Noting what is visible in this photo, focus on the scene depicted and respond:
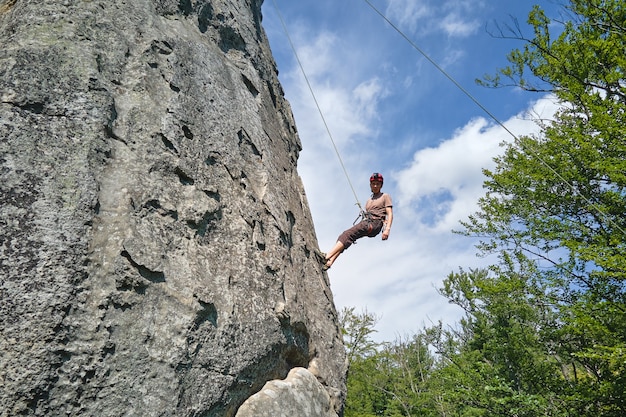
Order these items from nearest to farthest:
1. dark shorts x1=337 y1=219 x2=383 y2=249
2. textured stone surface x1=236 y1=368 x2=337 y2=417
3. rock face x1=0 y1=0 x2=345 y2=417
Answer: rock face x1=0 y1=0 x2=345 y2=417, textured stone surface x1=236 y1=368 x2=337 y2=417, dark shorts x1=337 y1=219 x2=383 y2=249

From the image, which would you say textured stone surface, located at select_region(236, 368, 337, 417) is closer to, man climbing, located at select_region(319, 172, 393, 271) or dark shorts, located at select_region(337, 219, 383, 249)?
man climbing, located at select_region(319, 172, 393, 271)

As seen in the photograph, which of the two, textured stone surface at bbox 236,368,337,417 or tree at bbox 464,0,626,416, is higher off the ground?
tree at bbox 464,0,626,416

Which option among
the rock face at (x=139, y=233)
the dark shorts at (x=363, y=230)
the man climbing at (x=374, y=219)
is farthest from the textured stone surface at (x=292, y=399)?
the dark shorts at (x=363, y=230)

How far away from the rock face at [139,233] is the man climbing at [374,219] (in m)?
2.32

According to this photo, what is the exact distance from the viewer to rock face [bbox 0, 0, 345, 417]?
8.71 feet

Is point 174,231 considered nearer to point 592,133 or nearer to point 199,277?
point 199,277

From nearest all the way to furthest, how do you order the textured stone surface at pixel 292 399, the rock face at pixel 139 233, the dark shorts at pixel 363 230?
1. the rock face at pixel 139 233
2. the textured stone surface at pixel 292 399
3. the dark shorts at pixel 363 230

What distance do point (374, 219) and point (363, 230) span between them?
0.99ft

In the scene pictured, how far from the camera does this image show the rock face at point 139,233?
8.71 ft

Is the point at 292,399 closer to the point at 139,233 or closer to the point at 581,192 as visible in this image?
the point at 139,233

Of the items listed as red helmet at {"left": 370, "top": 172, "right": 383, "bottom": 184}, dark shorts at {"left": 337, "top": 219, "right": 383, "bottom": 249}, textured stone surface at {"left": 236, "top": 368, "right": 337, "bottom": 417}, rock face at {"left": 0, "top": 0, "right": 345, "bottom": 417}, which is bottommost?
textured stone surface at {"left": 236, "top": 368, "right": 337, "bottom": 417}

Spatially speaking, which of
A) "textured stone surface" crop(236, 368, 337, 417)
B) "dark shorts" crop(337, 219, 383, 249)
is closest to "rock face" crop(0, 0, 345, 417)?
"textured stone surface" crop(236, 368, 337, 417)

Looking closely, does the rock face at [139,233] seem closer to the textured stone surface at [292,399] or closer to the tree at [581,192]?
the textured stone surface at [292,399]

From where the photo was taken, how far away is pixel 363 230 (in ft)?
25.0
